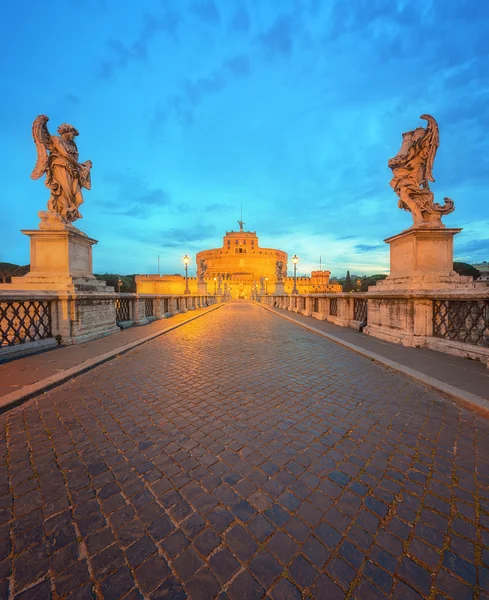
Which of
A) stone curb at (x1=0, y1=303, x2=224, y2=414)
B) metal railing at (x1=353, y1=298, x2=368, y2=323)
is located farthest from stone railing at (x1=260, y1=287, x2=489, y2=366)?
stone curb at (x1=0, y1=303, x2=224, y2=414)

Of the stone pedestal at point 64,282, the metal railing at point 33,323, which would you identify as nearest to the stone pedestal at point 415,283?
the stone pedestal at point 64,282

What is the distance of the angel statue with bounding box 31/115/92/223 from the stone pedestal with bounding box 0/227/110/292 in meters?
0.57

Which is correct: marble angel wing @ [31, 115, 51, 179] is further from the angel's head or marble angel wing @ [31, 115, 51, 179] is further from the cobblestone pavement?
the cobblestone pavement

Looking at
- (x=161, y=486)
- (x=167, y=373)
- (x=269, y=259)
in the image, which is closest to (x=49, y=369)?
(x=167, y=373)

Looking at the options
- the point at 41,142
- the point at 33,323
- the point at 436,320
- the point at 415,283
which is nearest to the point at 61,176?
the point at 41,142

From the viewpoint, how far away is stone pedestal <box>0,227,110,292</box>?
7.60 m

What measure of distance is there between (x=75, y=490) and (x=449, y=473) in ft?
10.9

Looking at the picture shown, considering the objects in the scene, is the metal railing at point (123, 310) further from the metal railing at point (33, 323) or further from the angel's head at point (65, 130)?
the angel's head at point (65, 130)

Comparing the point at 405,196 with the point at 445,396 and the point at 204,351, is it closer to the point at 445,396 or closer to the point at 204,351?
the point at 445,396

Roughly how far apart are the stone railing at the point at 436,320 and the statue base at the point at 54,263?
30.4 ft

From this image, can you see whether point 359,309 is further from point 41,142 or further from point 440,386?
point 41,142

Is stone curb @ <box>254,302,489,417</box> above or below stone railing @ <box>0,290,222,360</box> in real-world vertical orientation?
below

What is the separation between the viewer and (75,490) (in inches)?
89.6

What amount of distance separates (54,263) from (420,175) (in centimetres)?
1133
